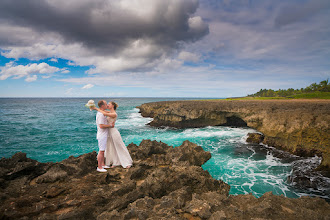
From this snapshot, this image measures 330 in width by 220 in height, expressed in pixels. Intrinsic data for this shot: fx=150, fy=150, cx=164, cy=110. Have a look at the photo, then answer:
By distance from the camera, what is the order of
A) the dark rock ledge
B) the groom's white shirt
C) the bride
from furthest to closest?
the bride < the groom's white shirt < the dark rock ledge

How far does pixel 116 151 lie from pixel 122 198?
2.68 m

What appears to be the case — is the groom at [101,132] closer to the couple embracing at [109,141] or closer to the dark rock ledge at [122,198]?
the couple embracing at [109,141]

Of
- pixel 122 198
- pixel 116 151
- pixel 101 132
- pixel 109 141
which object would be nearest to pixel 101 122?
pixel 101 132

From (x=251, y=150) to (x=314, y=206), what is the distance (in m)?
14.9

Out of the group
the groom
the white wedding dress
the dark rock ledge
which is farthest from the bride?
the dark rock ledge

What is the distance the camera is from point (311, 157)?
45.9 feet

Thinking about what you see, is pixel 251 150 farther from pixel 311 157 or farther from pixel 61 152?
pixel 61 152

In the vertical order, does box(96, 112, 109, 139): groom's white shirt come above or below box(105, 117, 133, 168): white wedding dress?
above

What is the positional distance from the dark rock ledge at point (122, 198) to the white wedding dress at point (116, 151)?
0.51 m

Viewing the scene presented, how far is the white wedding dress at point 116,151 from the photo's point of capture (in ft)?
21.5

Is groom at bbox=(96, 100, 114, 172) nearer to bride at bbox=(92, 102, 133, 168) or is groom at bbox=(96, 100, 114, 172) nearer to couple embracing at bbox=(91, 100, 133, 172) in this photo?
couple embracing at bbox=(91, 100, 133, 172)

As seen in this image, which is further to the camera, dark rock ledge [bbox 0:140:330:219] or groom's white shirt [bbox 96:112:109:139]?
groom's white shirt [bbox 96:112:109:139]

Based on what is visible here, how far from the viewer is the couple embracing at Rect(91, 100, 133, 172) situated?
616 centimetres

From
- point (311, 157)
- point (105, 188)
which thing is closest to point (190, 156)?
point (105, 188)
